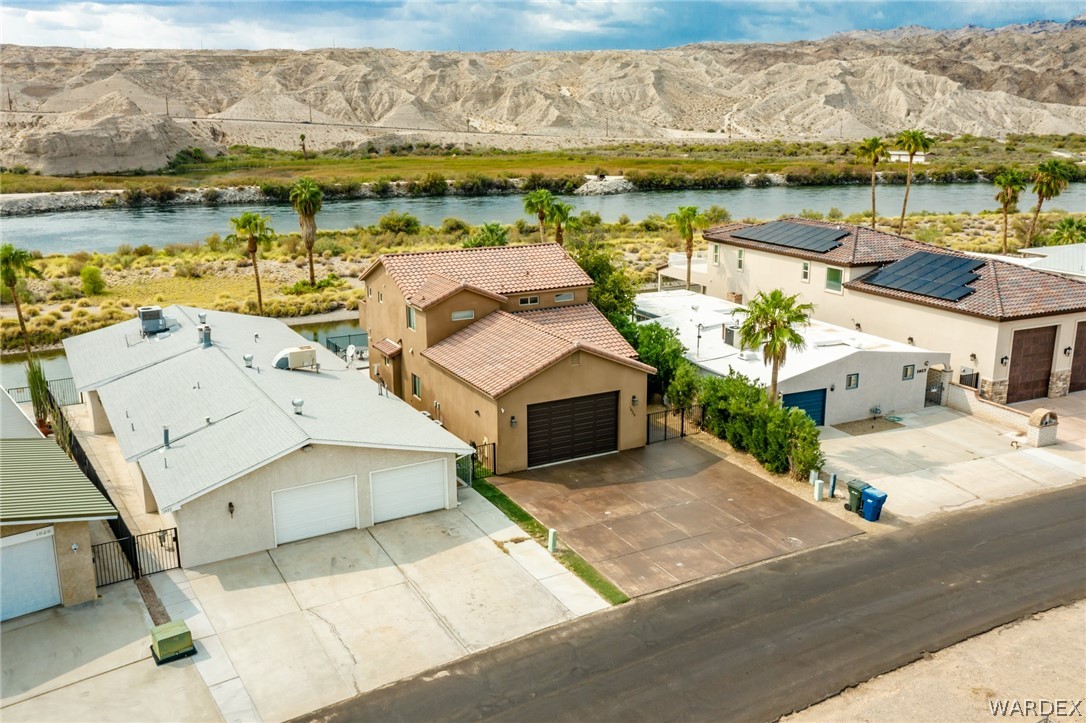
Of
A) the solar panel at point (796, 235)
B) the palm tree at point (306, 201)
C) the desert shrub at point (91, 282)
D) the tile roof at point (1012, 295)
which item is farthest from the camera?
the palm tree at point (306, 201)

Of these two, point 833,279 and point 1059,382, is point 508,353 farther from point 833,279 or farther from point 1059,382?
point 1059,382

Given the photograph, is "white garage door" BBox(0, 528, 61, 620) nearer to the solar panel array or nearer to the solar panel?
the solar panel array

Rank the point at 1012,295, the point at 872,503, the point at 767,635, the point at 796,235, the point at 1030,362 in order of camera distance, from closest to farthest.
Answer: the point at 767,635
the point at 872,503
the point at 1012,295
the point at 1030,362
the point at 796,235

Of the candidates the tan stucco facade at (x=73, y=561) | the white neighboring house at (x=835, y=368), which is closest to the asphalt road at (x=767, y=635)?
the tan stucco facade at (x=73, y=561)

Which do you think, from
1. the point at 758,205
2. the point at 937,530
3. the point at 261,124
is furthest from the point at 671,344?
the point at 261,124

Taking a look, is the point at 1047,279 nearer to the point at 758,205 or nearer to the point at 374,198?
the point at 758,205

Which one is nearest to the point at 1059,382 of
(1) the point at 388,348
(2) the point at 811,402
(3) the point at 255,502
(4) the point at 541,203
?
(2) the point at 811,402

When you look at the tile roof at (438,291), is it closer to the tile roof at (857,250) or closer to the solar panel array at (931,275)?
the tile roof at (857,250)

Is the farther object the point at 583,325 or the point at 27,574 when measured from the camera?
the point at 583,325
